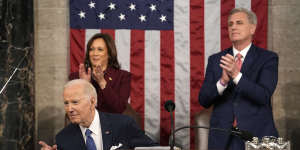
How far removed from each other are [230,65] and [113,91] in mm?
1146

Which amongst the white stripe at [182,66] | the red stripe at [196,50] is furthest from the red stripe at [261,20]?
the white stripe at [182,66]

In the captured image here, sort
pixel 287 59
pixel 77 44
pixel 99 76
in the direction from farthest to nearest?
pixel 287 59 < pixel 77 44 < pixel 99 76

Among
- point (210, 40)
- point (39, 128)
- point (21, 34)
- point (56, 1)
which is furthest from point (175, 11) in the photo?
point (39, 128)

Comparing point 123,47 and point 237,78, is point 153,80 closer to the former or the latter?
point 123,47

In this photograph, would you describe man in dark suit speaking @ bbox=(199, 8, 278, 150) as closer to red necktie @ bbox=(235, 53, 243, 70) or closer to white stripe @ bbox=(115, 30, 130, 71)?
red necktie @ bbox=(235, 53, 243, 70)

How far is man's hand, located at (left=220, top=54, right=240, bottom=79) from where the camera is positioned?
286 cm

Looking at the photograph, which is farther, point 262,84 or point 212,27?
point 212,27

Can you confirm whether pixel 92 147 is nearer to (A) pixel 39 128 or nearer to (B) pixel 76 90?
(B) pixel 76 90

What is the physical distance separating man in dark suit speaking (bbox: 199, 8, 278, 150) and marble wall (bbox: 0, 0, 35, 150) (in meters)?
2.09

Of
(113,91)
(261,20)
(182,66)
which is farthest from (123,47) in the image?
(261,20)

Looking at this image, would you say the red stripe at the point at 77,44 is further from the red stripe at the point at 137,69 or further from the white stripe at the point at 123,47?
the red stripe at the point at 137,69

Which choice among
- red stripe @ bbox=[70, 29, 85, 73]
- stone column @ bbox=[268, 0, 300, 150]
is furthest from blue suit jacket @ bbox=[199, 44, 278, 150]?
red stripe @ bbox=[70, 29, 85, 73]

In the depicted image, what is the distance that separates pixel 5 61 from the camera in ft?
13.3

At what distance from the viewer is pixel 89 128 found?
2.80 meters
